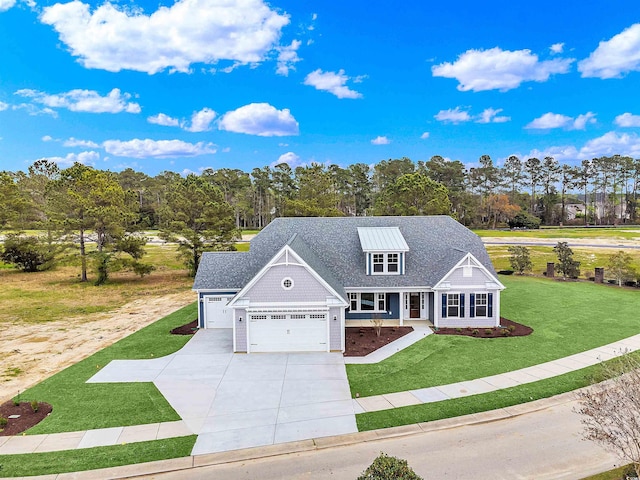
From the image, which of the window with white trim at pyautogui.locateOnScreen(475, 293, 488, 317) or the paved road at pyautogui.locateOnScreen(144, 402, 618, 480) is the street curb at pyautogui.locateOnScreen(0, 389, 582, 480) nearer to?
the paved road at pyautogui.locateOnScreen(144, 402, 618, 480)

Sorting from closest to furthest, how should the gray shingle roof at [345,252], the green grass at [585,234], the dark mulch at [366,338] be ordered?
the dark mulch at [366,338] → the gray shingle roof at [345,252] → the green grass at [585,234]

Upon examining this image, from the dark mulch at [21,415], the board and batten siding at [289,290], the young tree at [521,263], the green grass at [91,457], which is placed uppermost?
the board and batten siding at [289,290]

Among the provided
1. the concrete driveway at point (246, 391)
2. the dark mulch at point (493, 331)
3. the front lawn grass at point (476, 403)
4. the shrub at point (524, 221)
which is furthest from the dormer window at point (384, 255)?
the shrub at point (524, 221)

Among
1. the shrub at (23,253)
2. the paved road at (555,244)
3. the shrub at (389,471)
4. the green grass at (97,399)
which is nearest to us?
the shrub at (389,471)

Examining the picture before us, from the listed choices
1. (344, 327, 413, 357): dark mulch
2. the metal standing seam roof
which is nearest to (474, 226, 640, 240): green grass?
the metal standing seam roof

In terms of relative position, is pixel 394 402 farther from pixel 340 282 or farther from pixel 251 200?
pixel 251 200

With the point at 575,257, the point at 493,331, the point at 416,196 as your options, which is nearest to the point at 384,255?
the point at 493,331

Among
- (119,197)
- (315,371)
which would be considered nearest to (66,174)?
(119,197)

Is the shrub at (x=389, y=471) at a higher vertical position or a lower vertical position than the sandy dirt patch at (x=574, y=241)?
lower

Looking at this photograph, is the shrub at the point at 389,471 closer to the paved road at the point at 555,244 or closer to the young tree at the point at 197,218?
the young tree at the point at 197,218
